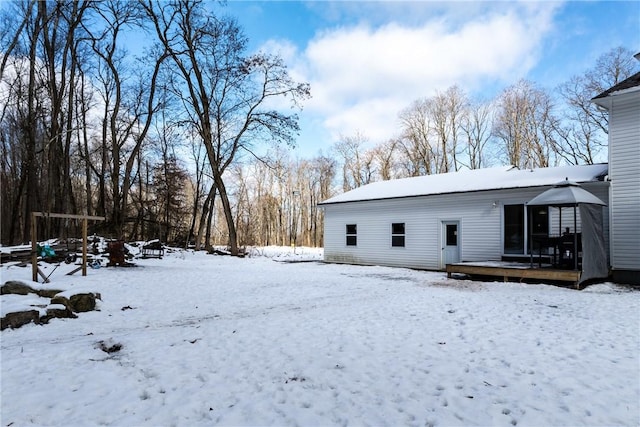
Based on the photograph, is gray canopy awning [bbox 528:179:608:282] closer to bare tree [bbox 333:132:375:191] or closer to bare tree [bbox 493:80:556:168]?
bare tree [bbox 493:80:556:168]

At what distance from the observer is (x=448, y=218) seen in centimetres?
1402

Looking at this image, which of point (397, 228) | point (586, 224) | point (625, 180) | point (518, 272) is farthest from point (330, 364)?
point (397, 228)

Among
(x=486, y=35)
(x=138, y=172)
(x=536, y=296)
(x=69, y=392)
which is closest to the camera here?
(x=69, y=392)

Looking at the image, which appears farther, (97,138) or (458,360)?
(97,138)

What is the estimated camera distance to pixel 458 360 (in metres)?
4.21

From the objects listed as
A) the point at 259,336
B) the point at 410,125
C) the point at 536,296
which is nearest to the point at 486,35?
the point at 536,296

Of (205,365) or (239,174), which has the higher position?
(239,174)

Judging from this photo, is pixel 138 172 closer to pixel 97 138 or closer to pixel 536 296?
pixel 97 138

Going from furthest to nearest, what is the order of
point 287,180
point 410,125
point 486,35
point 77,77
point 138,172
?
point 287,180, point 410,125, point 138,172, point 77,77, point 486,35

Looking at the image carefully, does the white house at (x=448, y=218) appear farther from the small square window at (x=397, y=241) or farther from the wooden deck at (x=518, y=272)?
the wooden deck at (x=518, y=272)

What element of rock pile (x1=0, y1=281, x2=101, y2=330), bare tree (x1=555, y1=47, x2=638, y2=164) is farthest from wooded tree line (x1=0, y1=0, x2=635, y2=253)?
rock pile (x1=0, y1=281, x2=101, y2=330)

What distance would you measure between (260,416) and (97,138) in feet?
102

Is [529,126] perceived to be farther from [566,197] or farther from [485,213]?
[566,197]

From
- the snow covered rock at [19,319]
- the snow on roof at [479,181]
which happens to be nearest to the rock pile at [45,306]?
the snow covered rock at [19,319]
